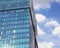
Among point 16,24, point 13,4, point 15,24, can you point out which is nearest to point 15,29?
point 16,24

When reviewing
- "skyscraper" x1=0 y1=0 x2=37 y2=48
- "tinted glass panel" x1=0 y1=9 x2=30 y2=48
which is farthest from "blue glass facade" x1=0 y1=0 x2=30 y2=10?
"tinted glass panel" x1=0 y1=9 x2=30 y2=48

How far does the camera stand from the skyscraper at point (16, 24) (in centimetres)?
10512

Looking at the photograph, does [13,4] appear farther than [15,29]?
Yes

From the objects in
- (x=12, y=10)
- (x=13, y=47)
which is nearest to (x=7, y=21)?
(x=12, y=10)

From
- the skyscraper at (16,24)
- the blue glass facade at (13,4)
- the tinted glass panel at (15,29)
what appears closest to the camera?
the tinted glass panel at (15,29)

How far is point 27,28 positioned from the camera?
106375 millimetres

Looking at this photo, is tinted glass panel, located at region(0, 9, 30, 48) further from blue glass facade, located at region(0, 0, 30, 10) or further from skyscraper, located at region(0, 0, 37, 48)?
blue glass facade, located at region(0, 0, 30, 10)

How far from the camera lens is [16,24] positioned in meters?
109

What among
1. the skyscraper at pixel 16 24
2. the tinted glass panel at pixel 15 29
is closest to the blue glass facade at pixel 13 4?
the skyscraper at pixel 16 24

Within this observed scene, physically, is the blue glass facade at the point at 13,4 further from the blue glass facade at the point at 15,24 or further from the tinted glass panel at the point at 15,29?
the tinted glass panel at the point at 15,29

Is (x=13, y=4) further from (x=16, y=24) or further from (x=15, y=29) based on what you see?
(x=15, y=29)

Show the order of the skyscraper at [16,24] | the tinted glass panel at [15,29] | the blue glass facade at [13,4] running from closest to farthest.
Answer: the tinted glass panel at [15,29]
the skyscraper at [16,24]
the blue glass facade at [13,4]

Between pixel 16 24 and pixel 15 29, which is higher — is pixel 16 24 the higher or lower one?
the higher one

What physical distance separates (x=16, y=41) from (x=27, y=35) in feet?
17.1
